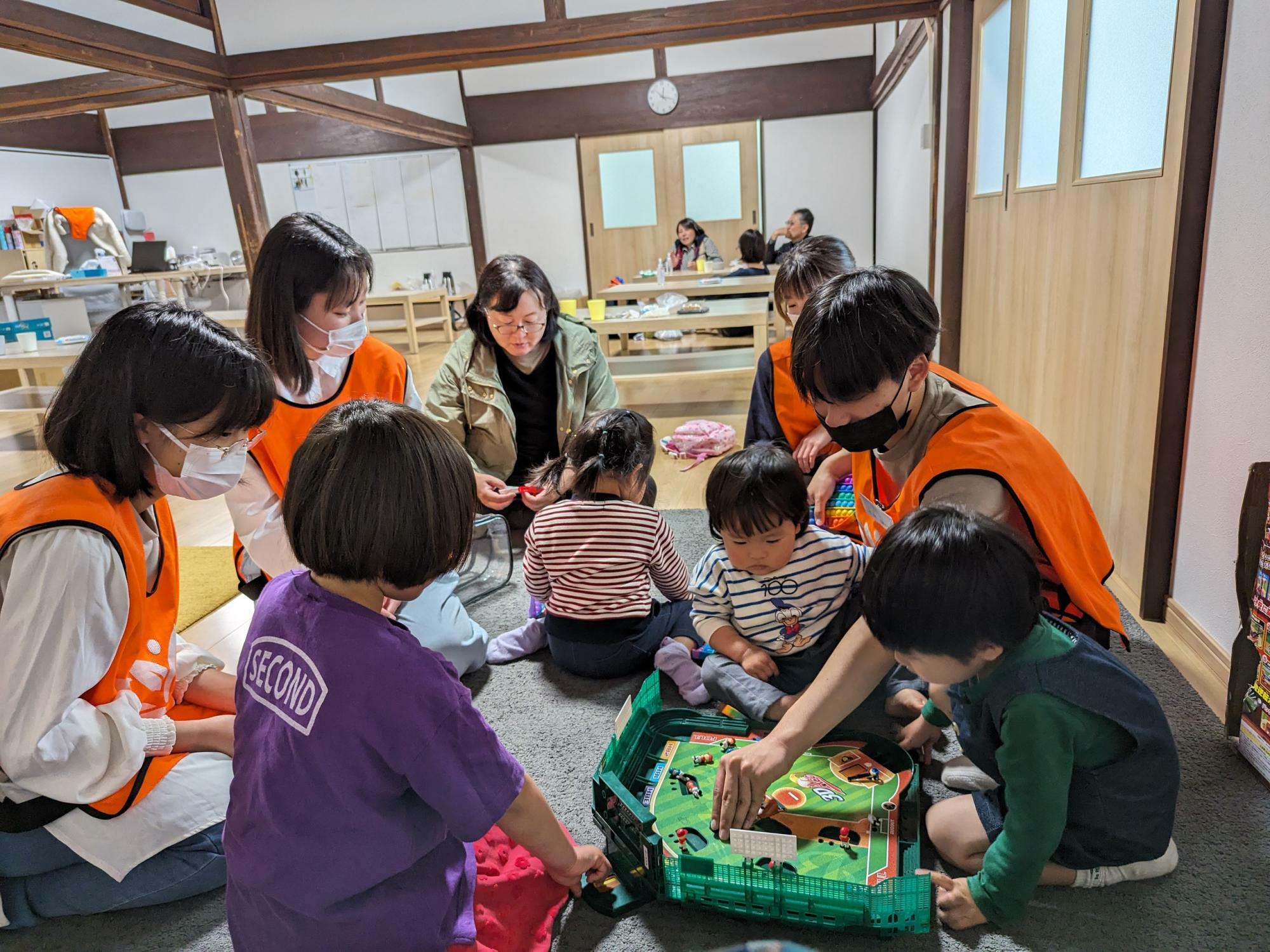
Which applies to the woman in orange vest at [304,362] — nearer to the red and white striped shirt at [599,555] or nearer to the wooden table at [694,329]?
the red and white striped shirt at [599,555]

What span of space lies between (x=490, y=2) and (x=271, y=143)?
5983 millimetres

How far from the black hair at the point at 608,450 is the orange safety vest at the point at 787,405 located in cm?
57

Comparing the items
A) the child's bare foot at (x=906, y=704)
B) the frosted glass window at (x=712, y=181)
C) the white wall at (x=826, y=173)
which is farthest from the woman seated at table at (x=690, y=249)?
the child's bare foot at (x=906, y=704)

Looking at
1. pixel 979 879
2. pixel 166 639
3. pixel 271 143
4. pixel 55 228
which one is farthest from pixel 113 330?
pixel 271 143

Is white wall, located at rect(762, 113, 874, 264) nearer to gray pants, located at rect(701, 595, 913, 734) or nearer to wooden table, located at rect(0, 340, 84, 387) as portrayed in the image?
wooden table, located at rect(0, 340, 84, 387)

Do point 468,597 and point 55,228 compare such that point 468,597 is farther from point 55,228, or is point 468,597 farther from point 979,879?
point 55,228

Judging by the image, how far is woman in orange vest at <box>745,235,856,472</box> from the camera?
6.98 ft

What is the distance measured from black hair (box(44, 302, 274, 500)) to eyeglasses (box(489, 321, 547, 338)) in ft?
4.32

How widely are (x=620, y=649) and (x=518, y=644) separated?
1.01 feet

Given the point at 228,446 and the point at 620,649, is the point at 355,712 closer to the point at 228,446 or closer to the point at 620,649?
the point at 228,446

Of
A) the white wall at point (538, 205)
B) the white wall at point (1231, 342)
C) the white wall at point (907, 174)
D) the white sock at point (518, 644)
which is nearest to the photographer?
the white wall at point (1231, 342)

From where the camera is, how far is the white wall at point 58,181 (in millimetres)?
7809

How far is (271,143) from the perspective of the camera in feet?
29.3

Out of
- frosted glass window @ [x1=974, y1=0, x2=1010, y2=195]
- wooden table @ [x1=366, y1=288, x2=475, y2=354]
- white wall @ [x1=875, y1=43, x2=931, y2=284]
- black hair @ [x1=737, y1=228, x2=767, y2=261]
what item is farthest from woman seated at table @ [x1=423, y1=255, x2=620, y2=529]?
wooden table @ [x1=366, y1=288, x2=475, y2=354]
